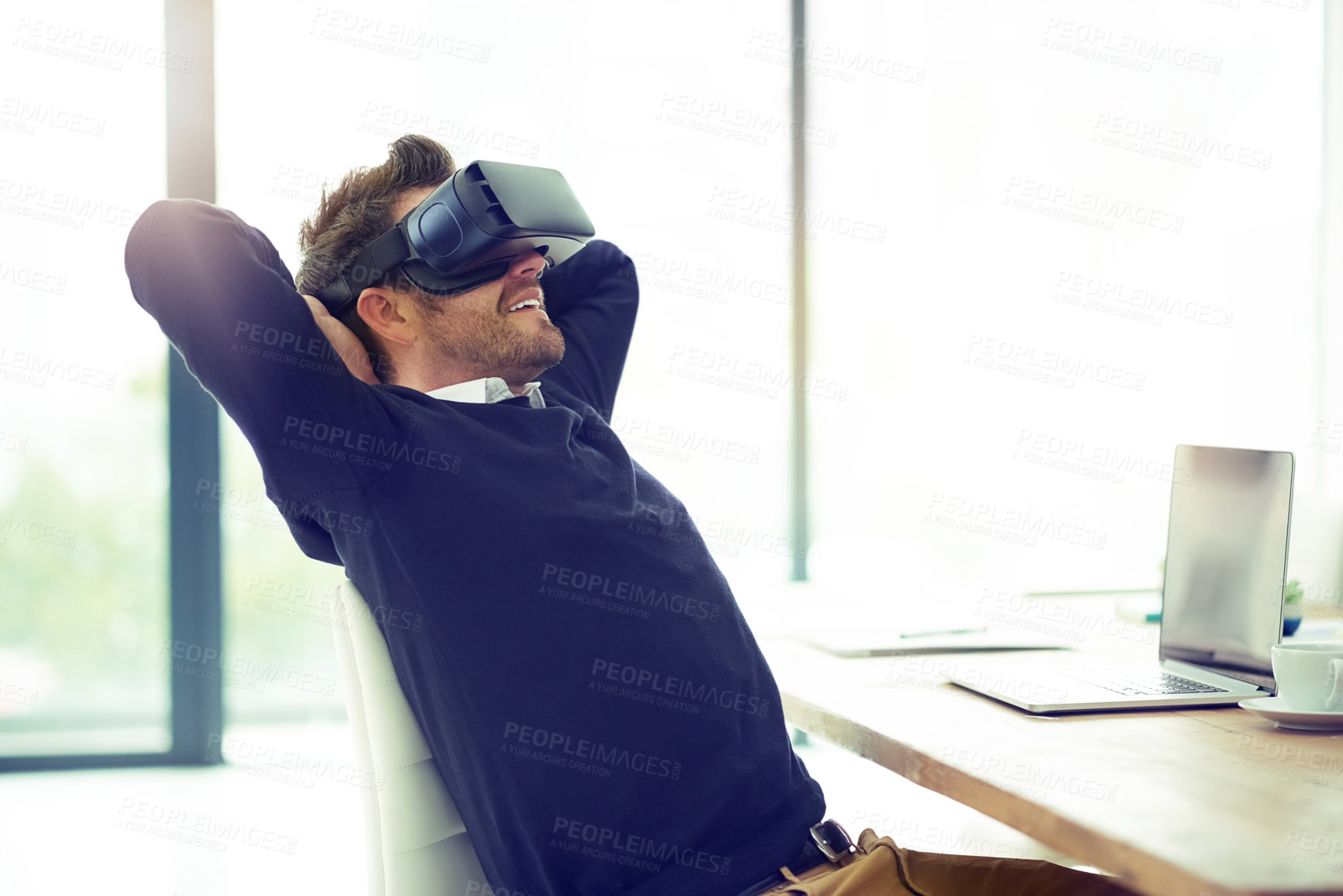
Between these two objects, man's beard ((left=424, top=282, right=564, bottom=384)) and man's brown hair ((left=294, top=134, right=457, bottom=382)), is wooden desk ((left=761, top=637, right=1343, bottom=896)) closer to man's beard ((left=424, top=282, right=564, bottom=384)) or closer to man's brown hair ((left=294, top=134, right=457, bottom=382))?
man's beard ((left=424, top=282, right=564, bottom=384))

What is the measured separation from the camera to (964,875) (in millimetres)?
1178

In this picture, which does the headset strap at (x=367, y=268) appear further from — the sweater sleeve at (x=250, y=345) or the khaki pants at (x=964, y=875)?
the khaki pants at (x=964, y=875)

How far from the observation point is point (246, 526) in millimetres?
3082

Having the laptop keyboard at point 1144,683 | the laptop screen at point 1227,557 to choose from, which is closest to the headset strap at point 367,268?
the laptop keyboard at point 1144,683

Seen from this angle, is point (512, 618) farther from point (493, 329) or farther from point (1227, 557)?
point (1227, 557)

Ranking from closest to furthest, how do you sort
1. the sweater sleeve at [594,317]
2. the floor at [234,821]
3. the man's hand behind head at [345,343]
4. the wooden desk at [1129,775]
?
the wooden desk at [1129,775] → the man's hand behind head at [345,343] → the sweater sleeve at [594,317] → the floor at [234,821]

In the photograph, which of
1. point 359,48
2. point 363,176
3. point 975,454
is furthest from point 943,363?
point 363,176

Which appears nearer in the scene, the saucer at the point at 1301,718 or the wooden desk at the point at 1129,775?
the wooden desk at the point at 1129,775

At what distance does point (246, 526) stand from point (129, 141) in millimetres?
1135

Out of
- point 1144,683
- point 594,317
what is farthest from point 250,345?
point 1144,683

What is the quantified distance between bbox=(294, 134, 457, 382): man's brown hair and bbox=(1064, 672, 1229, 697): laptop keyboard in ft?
3.26

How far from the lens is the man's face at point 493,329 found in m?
1.40

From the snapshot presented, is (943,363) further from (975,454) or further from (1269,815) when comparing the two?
(1269,815)

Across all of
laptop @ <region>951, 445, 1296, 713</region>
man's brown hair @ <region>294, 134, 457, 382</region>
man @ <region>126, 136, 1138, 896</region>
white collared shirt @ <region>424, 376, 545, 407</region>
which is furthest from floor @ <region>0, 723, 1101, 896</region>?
man's brown hair @ <region>294, 134, 457, 382</region>
